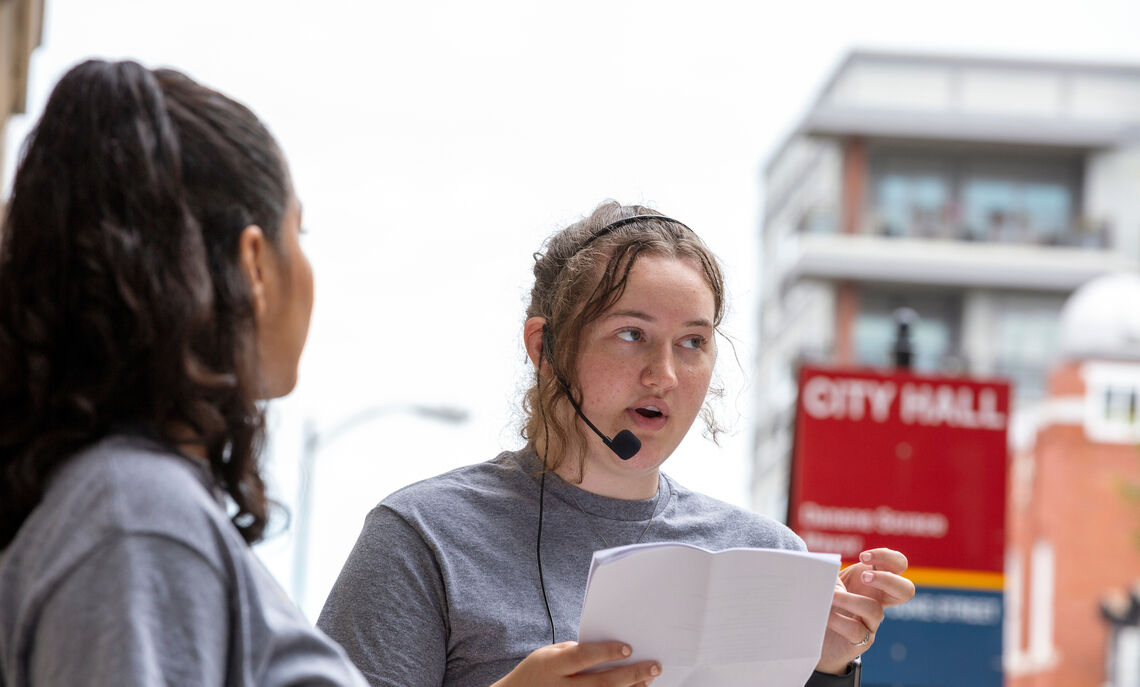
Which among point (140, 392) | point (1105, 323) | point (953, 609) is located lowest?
point (1105, 323)

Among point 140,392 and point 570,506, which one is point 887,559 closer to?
point 570,506

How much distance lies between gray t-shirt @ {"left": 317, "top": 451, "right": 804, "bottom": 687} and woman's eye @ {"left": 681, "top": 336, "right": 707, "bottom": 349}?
320mm

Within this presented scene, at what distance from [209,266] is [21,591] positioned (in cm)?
38

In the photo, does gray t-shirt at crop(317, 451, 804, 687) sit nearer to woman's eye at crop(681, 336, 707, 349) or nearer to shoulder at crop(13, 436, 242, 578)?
woman's eye at crop(681, 336, 707, 349)

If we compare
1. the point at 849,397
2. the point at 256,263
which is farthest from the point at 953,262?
the point at 256,263

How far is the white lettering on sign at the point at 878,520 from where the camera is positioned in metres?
6.89

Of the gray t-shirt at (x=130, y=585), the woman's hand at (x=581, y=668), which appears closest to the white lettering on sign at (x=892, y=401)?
the woman's hand at (x=581, y=668)

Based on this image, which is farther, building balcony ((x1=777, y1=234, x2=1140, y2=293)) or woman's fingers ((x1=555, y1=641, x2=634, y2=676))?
building balcony ((x1=777, y1=234, x2=1140, y2=293))

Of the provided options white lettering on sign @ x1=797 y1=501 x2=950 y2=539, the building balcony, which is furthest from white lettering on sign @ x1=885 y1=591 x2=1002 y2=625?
the building balcony

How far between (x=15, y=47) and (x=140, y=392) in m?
6.63

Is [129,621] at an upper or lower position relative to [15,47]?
lower

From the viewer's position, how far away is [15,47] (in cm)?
743

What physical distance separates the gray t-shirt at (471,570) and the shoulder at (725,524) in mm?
10

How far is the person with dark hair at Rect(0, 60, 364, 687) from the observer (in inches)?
52.6
